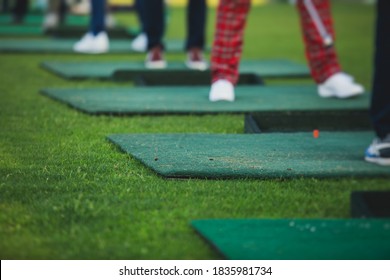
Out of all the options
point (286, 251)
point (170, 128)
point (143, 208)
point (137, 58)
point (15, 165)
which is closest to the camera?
point (286, 251)

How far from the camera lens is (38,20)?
13828mm

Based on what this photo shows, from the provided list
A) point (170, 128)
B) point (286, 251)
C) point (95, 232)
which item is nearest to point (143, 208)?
point (95, 232)

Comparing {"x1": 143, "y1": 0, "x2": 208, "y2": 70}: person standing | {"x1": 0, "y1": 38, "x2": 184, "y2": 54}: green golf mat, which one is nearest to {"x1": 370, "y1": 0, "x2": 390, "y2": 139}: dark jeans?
{"x1": 143, "y1": 0, "x2": 208, "y2": 70}: person standing

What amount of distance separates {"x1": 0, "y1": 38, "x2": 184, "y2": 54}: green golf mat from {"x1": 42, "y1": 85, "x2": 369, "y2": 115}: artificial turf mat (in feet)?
8.90

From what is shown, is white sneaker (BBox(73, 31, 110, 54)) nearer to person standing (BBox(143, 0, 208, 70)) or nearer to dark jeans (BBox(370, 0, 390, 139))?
person standing (BBox(143, 0, 208, 70))

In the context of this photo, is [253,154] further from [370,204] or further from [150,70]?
[150,70]

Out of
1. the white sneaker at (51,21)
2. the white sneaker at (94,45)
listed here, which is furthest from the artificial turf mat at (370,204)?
the white sneaker at (51,21)

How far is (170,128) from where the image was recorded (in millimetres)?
4527

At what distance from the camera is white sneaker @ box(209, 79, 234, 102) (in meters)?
5.39

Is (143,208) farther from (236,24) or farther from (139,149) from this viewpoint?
(236,24)

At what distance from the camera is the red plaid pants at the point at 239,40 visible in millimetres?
5383

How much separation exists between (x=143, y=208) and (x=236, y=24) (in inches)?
99.0

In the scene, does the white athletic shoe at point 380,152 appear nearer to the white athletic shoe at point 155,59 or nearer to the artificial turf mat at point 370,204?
the artificial turf mat at point 370,204

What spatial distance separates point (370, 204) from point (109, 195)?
0.74 meters
